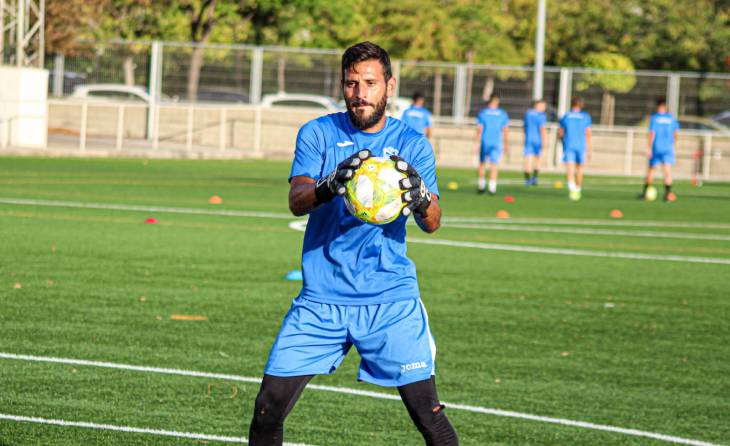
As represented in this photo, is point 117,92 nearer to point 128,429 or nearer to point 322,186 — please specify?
point 128,429

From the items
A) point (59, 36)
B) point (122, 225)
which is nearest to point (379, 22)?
point (59, 36)

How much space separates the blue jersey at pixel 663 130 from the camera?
1058 inches

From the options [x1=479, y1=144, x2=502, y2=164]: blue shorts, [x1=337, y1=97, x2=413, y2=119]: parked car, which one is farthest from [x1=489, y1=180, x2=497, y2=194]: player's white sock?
[x1=337, y1=97, x2=413, y2=119]: parked car

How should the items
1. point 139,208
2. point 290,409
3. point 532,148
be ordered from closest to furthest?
point 290,409 → point 139,208 → point 532,148

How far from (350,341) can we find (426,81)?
3539cm

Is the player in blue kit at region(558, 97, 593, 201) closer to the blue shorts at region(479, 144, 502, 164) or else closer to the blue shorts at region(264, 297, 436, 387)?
the blue shorts at region(479, 144, 502, 164)

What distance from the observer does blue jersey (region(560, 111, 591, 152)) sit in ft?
93.5

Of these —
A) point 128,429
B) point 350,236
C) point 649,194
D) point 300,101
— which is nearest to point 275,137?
point 300,101

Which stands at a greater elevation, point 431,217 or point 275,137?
point 275,137

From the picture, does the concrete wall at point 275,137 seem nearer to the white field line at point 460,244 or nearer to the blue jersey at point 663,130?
the blue jersey at point 663,130

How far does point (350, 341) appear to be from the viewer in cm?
507

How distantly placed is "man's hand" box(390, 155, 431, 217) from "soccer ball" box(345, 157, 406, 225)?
2 centimetres

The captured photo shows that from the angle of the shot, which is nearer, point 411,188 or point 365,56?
point 411,188

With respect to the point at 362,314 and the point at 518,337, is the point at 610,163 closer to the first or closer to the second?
the point at 518,337
